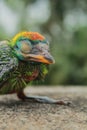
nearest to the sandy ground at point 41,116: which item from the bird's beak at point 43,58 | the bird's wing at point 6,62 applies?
the bird's wing at point 6,62

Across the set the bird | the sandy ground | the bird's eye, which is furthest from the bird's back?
the sandy ground

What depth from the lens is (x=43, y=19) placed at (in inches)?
781

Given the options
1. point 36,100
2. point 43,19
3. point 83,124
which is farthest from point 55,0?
point 83,124

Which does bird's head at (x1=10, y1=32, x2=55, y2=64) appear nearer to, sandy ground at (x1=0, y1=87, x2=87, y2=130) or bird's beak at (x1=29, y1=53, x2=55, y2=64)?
bird's beak at (x1=29, y1=53, x2=55, y2=64)

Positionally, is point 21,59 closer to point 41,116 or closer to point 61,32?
point 41,116

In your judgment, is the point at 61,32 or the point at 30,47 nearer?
the point at 30,47

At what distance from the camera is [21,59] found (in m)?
4.95

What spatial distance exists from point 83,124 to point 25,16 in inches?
646

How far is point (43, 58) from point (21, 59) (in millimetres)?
283

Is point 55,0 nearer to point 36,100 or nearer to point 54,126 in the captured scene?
point 36,100

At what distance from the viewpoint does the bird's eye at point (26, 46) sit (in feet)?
16.1

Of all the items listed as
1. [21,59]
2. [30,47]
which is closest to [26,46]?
[30,47]

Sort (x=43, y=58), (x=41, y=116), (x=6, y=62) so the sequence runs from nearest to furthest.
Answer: (x=41, y=116) < (x=43, y=58) < (x=6, y=62)

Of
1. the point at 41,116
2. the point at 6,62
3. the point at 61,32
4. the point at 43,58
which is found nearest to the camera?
the point at 41,116
